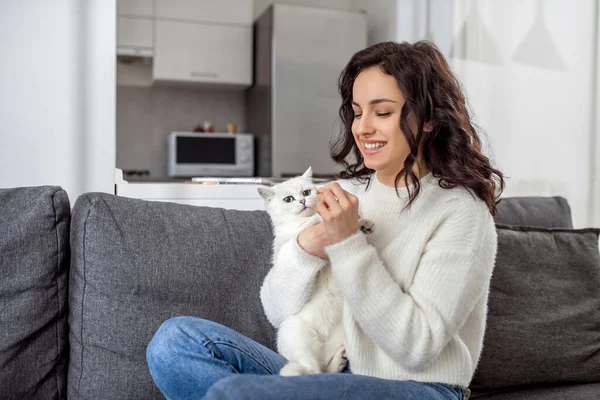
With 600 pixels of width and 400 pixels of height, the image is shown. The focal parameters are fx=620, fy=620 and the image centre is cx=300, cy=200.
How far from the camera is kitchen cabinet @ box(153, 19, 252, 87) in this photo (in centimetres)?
457

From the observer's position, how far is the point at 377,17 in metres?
4.32

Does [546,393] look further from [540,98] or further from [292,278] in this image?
[540,98]

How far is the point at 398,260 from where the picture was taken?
52.2 inches

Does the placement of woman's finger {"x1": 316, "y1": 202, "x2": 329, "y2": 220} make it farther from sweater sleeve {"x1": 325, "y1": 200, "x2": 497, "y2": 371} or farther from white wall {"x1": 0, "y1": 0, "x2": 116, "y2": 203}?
white wall {"x1": 0, "y1": 0, "x2": 116, "y2": 203}

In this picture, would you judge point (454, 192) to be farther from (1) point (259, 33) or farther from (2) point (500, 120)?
(1) point (259, 33)

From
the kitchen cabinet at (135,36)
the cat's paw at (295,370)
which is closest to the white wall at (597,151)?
the cat's paw at (295,370)

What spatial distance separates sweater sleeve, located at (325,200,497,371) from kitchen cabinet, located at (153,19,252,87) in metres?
3.65

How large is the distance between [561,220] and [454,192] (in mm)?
1194

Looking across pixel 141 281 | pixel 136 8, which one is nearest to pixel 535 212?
pixel 141 281

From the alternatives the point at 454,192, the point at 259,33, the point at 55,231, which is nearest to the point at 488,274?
the point at 454,192

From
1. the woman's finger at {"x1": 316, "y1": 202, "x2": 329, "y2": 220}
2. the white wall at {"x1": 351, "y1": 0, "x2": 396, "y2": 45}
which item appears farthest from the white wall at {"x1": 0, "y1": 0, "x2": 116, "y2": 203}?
the white wall at {"x1": 351, "y1": 0, "x2": 396, "y2": 45}

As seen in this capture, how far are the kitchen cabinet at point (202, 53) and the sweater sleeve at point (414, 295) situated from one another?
3654 mm

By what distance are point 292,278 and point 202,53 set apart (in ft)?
11.7

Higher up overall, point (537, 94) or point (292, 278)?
point (537, 94)
